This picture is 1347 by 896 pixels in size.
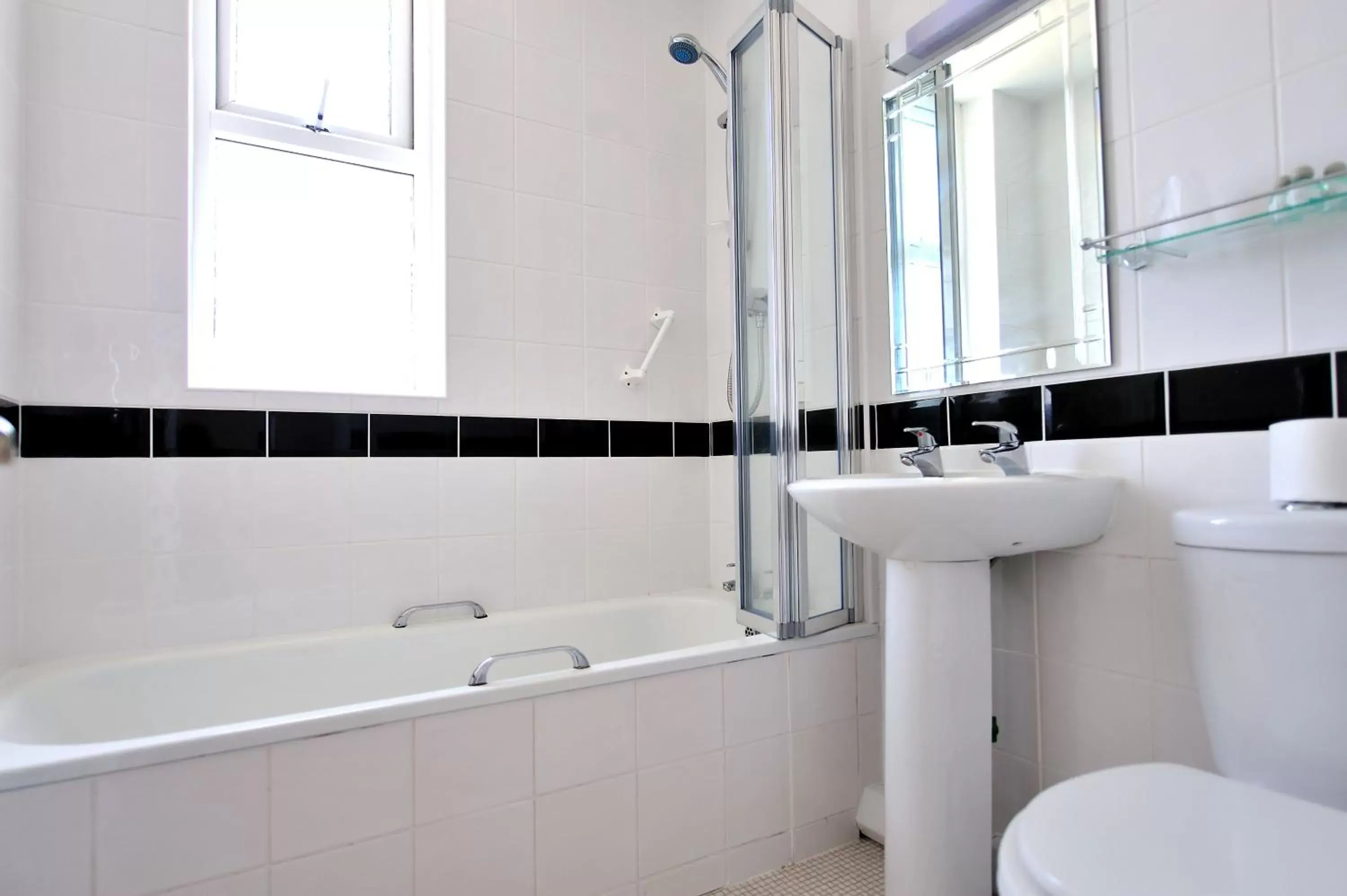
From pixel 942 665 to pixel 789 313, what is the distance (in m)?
0.87

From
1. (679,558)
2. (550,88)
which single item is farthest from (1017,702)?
(550,88)

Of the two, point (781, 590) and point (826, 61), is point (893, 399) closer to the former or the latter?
point (781, 590)

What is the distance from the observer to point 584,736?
136 cm

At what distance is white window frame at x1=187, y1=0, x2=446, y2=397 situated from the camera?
1821mm

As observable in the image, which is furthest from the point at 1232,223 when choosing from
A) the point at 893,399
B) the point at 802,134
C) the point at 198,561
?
the point at 198,561

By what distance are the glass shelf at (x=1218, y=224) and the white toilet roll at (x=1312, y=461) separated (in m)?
0.31

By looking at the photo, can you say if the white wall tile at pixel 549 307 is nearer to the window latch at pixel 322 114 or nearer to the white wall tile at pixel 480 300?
the white wall tile at pixel 480 300

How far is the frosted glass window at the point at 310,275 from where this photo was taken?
1.91m

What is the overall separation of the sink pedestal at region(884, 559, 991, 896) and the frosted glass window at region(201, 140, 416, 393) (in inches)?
61.2

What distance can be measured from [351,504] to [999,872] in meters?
1.69

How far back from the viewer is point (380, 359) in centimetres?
211

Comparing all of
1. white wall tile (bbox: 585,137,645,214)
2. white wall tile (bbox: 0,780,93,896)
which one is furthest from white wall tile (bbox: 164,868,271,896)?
white wall tile (bbox: 585,137,645,214)

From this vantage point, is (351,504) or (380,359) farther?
(380,359)

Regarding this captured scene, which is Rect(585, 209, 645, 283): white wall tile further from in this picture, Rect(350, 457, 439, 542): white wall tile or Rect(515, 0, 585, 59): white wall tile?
Rect(350, 457, 439, 542): white wall tile
